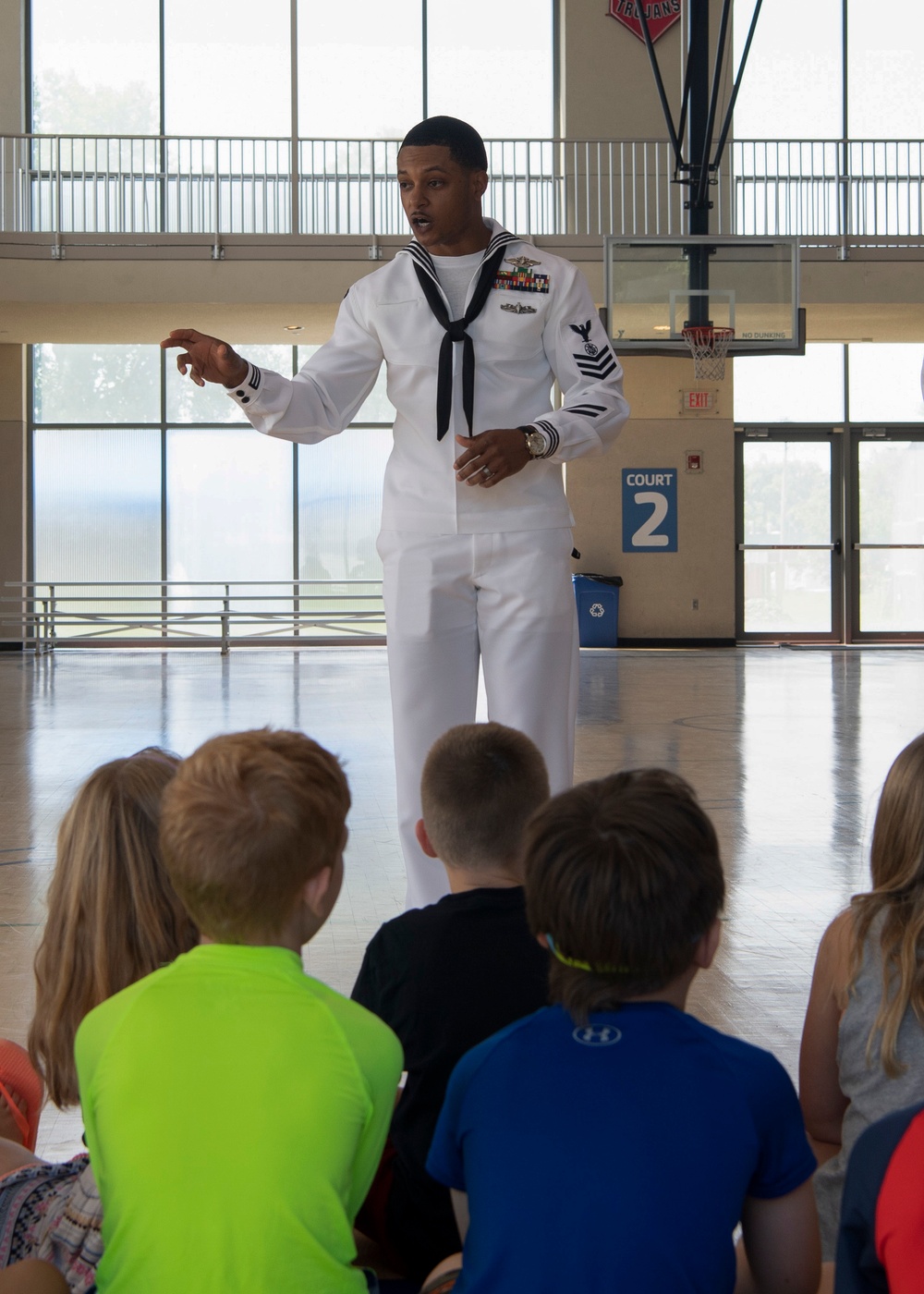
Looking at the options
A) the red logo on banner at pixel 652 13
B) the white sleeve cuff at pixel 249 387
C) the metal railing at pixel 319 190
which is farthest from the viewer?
the red logo on banner at pixel 652 13

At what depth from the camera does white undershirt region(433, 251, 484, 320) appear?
257 cm

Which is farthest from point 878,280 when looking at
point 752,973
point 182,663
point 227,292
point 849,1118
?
point 849,1118

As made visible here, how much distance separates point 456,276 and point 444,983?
1.58 metres

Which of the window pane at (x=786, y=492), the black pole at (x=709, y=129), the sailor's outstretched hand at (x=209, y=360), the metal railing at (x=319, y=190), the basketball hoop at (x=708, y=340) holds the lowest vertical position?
the sailor's outstretched hand at (x=209, y=360)

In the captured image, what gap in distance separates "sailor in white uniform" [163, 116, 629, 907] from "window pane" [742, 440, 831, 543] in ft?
41.2

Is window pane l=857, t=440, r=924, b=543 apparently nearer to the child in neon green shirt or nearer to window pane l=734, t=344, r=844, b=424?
window pane l=734, t=344, r=844, b=424

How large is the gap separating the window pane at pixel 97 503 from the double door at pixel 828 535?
678cm

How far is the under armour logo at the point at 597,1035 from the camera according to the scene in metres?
1.10

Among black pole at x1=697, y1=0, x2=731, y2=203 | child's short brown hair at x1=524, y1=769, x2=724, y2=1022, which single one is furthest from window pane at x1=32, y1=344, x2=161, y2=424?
child's short brown hair at x1=524, y1=769, x2=724, y2=1022

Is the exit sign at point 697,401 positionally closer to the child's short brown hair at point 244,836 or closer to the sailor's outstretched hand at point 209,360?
the sailor's outstretched hand at point 209,360

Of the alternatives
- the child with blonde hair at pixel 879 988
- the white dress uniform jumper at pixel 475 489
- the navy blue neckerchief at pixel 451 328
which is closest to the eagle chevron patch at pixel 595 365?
the white dress uniform jumper at pixel 475 489

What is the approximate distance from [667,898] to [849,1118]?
531mm

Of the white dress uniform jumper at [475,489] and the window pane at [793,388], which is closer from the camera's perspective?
the white dress uniform jumper at [475,489]

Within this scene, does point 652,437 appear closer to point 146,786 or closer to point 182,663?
point 182,663
